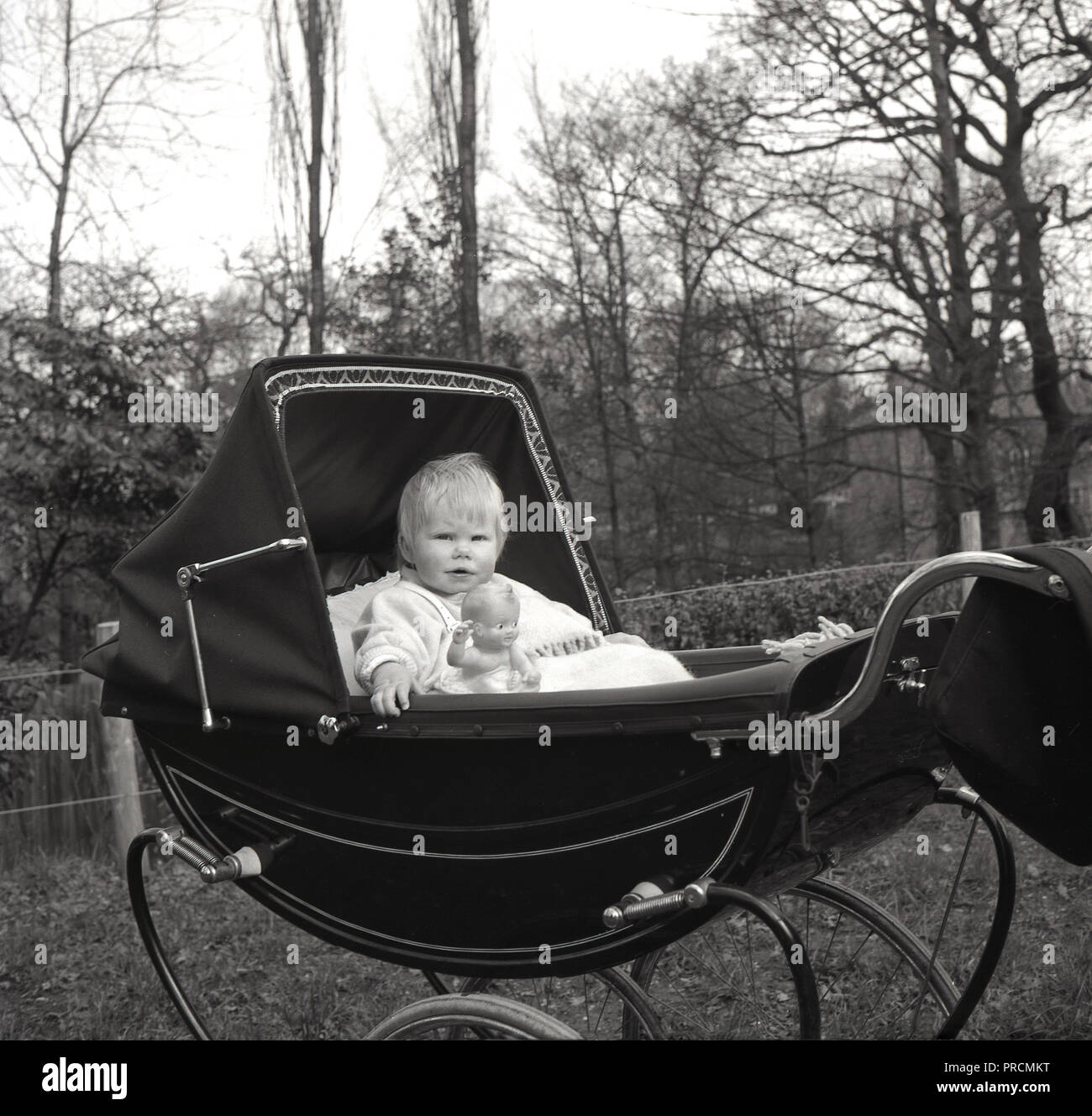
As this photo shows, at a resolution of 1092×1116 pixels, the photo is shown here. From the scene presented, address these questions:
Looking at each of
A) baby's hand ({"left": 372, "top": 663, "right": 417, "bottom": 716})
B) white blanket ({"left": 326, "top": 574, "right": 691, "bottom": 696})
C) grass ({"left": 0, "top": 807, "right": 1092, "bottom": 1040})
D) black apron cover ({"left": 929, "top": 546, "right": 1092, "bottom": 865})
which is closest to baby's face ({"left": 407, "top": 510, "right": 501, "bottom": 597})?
white blanket ({"left": 326, "top": 574, "right": 691, "bottom": 696})

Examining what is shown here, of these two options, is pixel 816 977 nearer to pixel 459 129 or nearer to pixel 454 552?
pixel 454 552

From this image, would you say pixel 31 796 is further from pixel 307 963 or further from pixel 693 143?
pixel 693 143

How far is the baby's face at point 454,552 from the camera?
2910 mm

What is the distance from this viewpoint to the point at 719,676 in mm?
1880

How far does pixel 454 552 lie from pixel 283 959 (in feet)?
6.55

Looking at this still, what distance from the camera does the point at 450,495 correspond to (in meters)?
2.91

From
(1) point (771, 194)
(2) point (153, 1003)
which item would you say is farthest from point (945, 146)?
(2) point (153, 1003)

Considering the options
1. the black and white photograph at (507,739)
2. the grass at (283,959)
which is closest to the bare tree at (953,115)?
the black and white photograph at (507,739)

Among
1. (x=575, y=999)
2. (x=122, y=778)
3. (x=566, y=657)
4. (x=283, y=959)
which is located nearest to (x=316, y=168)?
(x=122, y=778)

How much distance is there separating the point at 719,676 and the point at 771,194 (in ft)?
30.5

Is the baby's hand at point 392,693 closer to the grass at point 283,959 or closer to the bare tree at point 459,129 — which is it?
the grass at point 283,959

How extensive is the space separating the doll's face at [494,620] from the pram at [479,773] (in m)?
0.29

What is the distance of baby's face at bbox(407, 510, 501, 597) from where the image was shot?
2.91 m
